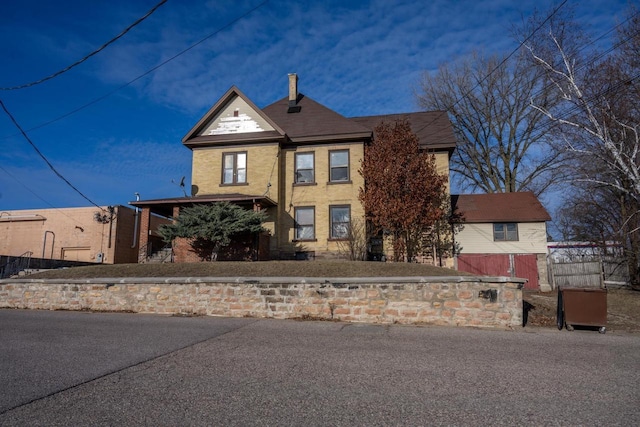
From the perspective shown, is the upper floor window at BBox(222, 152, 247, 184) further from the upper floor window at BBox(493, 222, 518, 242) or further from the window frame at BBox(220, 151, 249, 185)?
the upper floor window at BBox(493, 222, 518, 242)

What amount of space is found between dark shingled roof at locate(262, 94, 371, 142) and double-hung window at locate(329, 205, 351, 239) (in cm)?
337

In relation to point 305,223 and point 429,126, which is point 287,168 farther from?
point 429,126

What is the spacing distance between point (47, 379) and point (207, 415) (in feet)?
7.94

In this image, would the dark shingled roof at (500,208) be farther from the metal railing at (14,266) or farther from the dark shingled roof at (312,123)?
the metal railing at (14,266)

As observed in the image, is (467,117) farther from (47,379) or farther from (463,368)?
(47,379)

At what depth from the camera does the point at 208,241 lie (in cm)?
1747

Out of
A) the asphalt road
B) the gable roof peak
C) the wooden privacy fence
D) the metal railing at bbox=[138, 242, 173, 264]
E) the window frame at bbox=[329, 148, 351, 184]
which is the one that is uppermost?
the gable roof peak

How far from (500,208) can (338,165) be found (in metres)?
9.15

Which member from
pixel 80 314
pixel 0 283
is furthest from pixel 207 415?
pixel 0 283

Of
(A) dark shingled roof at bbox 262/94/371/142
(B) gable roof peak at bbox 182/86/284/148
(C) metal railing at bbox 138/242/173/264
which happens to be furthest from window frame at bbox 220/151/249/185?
(C) metal railing at bbox 138/242/173/264

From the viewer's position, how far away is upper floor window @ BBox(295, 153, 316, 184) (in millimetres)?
20172

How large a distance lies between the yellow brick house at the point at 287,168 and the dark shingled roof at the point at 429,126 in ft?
0.32

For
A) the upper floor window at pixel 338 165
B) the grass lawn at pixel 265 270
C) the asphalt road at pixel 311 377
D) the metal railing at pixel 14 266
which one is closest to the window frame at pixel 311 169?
the upper floor window at pixel 338 165

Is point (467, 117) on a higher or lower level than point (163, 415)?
higher
